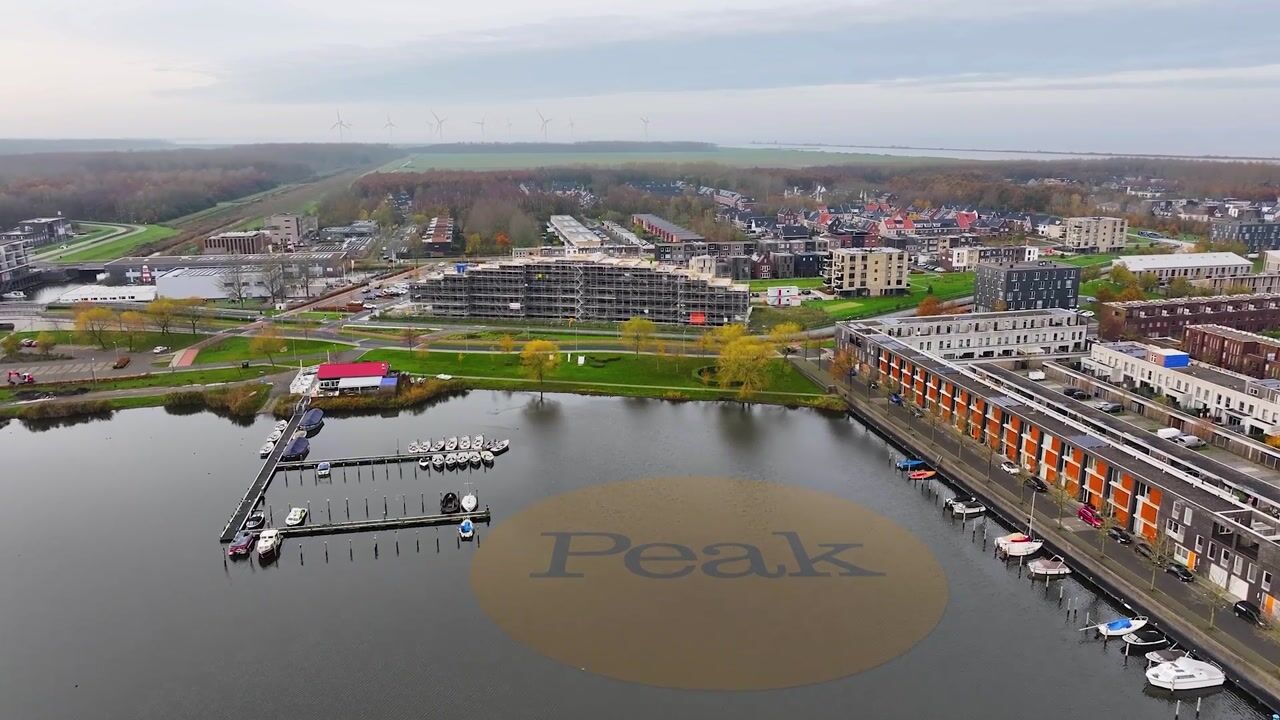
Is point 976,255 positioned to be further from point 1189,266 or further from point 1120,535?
point 1120,535

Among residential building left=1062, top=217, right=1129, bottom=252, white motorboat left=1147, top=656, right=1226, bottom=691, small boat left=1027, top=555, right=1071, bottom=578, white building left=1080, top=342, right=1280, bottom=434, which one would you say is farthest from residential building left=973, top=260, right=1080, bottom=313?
white motorboat left=1147, top=656, right=1226, bottom=691

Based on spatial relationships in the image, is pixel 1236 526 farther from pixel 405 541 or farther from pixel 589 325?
pixel 589 325

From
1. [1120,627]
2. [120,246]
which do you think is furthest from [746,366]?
[120,246]

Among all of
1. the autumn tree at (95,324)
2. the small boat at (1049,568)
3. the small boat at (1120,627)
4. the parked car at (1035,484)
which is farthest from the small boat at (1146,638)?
the autumn tree at (95,324)

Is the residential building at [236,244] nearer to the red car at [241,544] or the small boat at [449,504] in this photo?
the small boat at [449,504]
